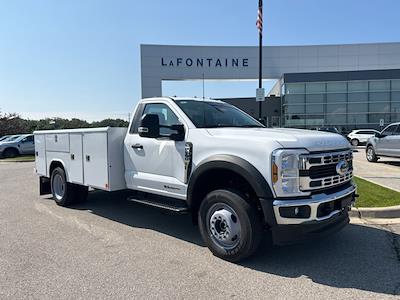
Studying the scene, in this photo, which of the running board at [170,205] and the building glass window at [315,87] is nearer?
the running board at [170,205]

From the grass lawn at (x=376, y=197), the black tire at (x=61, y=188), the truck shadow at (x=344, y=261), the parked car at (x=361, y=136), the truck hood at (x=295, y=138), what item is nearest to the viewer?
the truck shadow at (x=344, y=261)

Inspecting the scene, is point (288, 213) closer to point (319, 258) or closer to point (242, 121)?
point (319, 258)

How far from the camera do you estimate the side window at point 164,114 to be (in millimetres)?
6020

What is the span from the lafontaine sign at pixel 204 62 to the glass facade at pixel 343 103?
21.9ft

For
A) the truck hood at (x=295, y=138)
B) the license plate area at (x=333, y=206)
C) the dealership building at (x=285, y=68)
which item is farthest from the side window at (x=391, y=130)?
the dealership building at (x=285, y=68)

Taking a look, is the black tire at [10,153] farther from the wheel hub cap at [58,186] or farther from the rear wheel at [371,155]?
the rear wheel at [371,155]

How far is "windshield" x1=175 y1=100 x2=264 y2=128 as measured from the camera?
587 cm

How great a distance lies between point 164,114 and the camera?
6.24 m

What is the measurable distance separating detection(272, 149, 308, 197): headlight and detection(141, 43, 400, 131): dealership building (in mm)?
37411

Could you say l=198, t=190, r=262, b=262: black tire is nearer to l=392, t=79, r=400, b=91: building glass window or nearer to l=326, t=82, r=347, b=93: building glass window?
l=326, t=82, r=347, b=93: building glass window

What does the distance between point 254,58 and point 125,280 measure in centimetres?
4275

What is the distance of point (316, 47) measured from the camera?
45.7 metres

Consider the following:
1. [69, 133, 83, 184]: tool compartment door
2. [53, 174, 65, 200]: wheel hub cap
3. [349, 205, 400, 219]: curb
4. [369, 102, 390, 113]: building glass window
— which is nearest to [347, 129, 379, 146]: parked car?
[369, 102, 390, 113]: building glass window

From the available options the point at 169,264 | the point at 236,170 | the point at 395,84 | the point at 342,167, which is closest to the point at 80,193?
the point at 169,264
